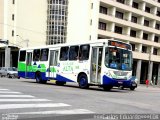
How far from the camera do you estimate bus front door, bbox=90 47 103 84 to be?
2054 centimetres

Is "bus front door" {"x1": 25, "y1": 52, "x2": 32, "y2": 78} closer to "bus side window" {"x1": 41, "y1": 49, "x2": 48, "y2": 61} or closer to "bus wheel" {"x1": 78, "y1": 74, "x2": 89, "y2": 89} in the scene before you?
"bus side window" {"x1": 41, "y1": 49, "x2": 48, "y2": 61}

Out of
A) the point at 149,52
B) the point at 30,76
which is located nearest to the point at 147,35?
the point at 149,52

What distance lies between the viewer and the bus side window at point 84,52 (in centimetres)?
2142

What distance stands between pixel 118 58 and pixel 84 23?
40.4m

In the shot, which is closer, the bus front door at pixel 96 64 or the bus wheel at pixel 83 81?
the bus front door at pixel 96 64

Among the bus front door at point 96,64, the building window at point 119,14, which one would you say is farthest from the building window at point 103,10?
the bus front door at point 96,64

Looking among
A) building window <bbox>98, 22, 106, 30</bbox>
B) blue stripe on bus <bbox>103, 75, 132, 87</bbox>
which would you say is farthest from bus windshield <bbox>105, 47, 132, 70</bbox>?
building window <bbox>98, 22, 106, 30</bbox>

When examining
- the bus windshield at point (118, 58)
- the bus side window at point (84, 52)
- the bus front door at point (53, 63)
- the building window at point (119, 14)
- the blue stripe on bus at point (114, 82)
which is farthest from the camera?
the building window at point (119, 14)

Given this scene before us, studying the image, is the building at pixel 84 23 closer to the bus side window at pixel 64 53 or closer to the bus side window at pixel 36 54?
the bus side window at pixel 36 54

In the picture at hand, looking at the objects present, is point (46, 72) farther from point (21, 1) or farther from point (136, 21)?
point (136, 21)

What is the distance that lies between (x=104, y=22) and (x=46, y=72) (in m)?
36.2

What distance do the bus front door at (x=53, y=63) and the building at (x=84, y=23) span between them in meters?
32.1

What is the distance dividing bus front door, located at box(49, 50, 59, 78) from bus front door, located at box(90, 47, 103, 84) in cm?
441

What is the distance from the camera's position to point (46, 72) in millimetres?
25578
